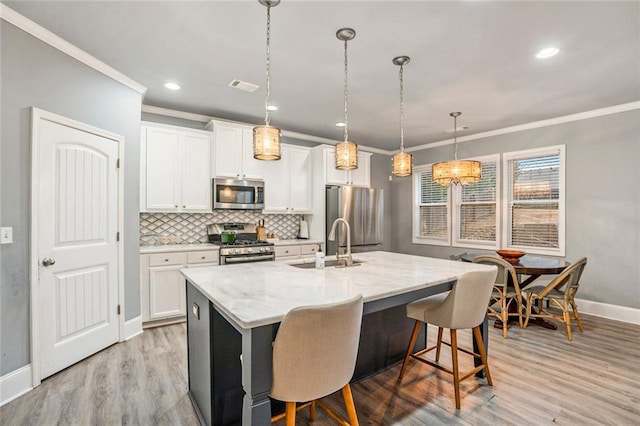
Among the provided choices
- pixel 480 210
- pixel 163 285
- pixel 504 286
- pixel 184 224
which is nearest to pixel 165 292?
pixel 163 285

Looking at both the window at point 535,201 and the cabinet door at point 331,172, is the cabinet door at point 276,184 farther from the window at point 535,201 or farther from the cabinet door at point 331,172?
the window at point 535,201

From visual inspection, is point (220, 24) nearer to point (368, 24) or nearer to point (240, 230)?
point (368, 24)

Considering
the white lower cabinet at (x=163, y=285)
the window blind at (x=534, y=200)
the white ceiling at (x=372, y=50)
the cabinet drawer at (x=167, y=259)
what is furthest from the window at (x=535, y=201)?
the cabinet drawer at (x=167, y=259)

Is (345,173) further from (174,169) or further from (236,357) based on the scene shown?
(236,357)

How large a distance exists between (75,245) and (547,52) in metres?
4.42

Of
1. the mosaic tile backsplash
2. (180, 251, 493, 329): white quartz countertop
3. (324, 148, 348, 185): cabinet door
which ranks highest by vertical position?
(324, 148, 348, 185): cabinet door

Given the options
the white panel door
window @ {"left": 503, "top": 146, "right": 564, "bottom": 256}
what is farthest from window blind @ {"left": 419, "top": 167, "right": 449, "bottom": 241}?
the white panel door

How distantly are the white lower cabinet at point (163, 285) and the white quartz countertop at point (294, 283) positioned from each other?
171 centimetres

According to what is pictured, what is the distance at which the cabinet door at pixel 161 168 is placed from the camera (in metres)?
3.81

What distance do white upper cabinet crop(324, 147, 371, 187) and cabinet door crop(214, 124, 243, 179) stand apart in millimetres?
1394

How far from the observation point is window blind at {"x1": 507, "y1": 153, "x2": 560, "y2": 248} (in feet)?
15.0

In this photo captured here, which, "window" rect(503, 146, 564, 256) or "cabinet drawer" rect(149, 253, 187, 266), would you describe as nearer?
"cabinet drawer" rect(149, 253, 187, 266)

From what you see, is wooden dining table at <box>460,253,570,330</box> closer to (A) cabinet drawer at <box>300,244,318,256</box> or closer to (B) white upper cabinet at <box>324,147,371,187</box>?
(A) cabinet drawer at <box>300,244,318,256</box>

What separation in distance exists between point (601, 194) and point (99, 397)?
581cm
